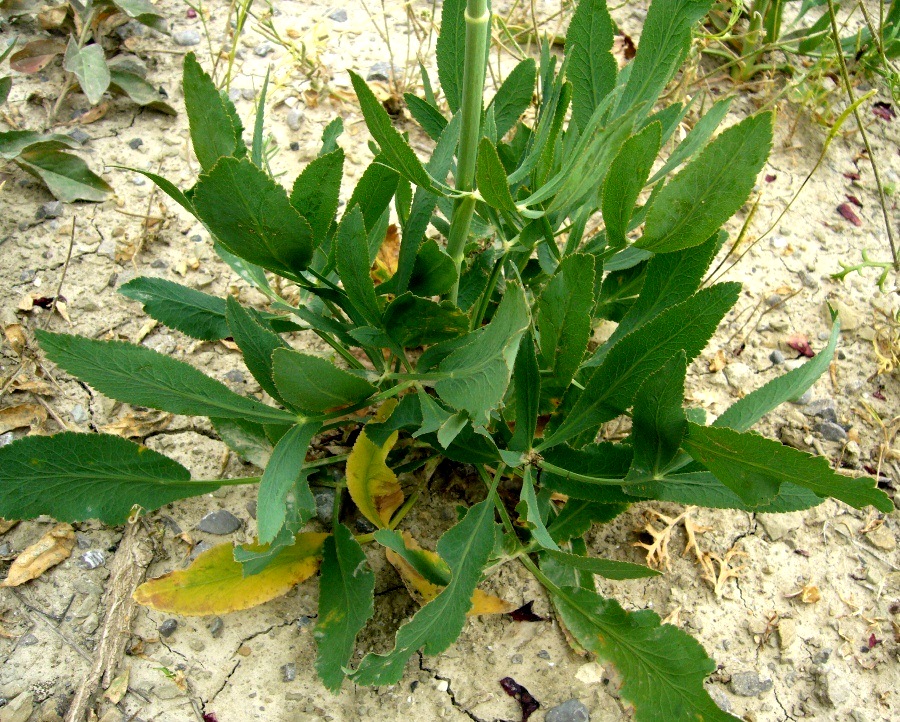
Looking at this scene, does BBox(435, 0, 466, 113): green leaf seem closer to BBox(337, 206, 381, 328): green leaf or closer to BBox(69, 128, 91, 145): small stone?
BBox(337, 206, 381, 328): green leaf

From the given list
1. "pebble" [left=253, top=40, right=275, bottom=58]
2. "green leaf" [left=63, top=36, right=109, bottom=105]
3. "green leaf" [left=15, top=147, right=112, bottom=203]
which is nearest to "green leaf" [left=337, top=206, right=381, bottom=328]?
"green leaf" [left=15, top=147, right=112, bottom=203]

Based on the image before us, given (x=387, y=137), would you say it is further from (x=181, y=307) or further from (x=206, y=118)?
(x=181, y=307)

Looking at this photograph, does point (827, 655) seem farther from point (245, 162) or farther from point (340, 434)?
point (245, 162)

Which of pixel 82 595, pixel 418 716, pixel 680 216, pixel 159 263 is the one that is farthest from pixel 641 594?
pixel 159 263

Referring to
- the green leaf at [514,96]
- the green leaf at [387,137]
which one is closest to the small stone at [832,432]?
the green leaf at [514,96]

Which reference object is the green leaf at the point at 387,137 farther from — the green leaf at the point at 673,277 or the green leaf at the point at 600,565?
the green leaf at the point at 600,565
